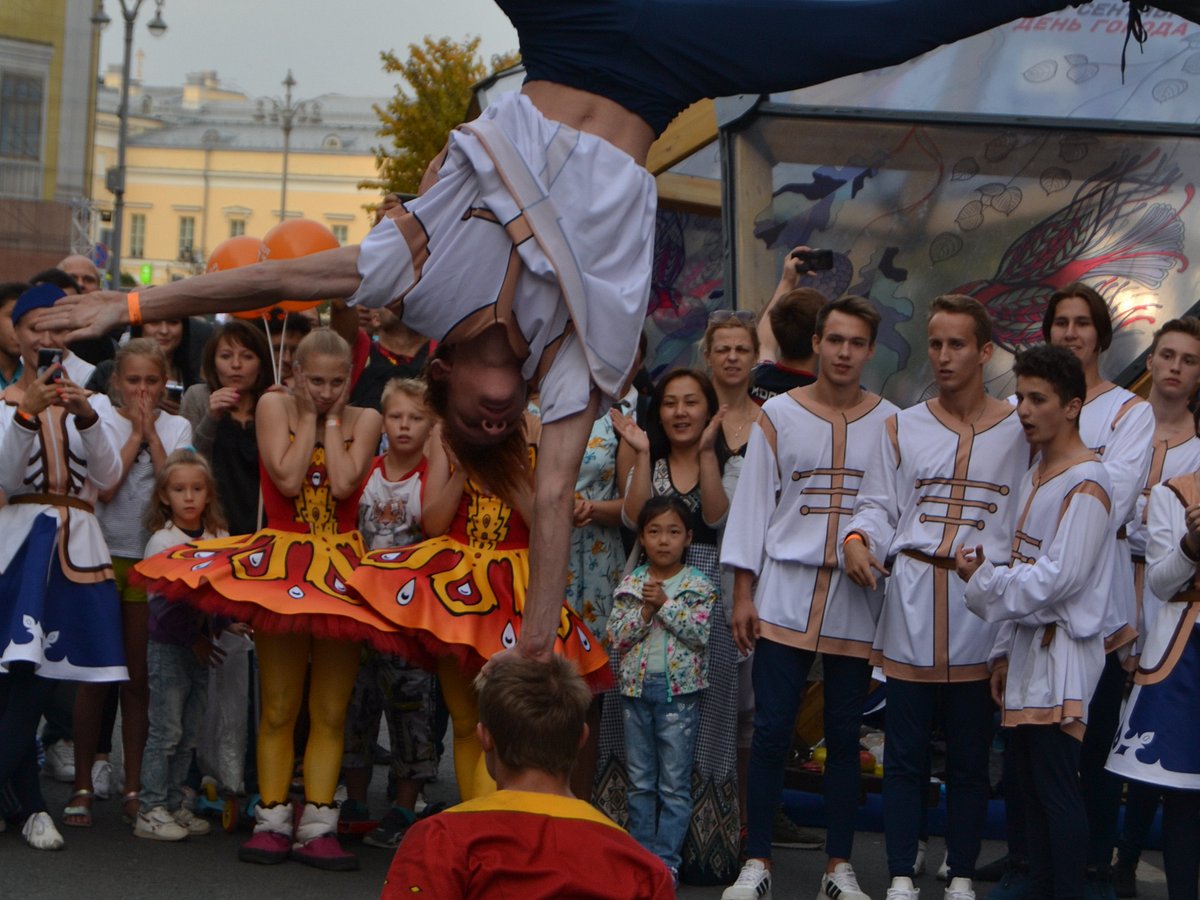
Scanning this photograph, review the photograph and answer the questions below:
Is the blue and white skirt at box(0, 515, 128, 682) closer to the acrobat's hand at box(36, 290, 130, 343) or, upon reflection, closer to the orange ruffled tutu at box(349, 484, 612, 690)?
the orange ruffled tutu at box(349, 484, 612, 690)

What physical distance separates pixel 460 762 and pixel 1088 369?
106 inches

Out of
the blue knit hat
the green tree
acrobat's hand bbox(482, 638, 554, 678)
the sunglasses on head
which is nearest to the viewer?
acrobat's hand bbox(482, 638, 554, 678)

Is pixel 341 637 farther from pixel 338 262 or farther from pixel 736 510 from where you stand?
pixel 338 262

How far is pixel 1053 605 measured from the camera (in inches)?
220

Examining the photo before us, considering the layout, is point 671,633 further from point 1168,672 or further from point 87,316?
point 87,316

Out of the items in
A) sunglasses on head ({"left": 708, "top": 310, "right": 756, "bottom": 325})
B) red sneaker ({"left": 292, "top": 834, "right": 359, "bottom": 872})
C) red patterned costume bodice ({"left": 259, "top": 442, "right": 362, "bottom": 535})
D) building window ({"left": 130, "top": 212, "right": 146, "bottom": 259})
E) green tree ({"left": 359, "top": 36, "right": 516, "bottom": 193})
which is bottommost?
red sneaker ({"left": 292, "top": 834, "right": 359, "bottom": 872})

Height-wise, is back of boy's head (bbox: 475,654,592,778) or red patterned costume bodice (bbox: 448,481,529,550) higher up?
red patterned costume bodice (bbox: 448,481,529,550)

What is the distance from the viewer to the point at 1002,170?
29.5 ft

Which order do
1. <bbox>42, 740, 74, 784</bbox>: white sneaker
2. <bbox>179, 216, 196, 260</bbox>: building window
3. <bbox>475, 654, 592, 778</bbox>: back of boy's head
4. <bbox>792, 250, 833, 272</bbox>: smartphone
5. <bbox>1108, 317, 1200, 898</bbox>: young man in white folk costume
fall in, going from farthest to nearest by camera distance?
<bbox>179, 216, 196, 260</bbox>: building window, <bbox>42, 740, 74, 784</bbox>: white sneaker, <bbox>792, 250, 833, 272</bbox>: smartphone, <bbox>1108, 317, 1200, 898</bbox>: young man in white folk costume, <bbox>475, 654, 592, 778</bbox>: back of boy's head

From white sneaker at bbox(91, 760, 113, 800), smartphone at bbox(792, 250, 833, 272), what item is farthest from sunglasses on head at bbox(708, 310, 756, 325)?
white sneaker at bbox(91, 760, 113, 800)

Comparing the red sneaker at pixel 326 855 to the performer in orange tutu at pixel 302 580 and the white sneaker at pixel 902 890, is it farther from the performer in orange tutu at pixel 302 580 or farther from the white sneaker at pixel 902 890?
the white sneaker at pixel 902 890

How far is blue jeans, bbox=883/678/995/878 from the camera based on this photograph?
5.95 meters

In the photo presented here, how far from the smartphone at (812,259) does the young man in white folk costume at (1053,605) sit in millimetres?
1647

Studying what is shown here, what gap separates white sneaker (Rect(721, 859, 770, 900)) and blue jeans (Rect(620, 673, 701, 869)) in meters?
0.33
